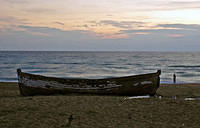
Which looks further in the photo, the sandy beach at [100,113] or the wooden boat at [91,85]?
the wooden boat at [91,85]

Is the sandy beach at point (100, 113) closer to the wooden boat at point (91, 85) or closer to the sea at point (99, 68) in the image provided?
the wooden boat at point (91, 85)

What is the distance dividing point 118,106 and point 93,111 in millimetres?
1159

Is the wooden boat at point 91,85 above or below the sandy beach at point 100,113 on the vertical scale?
above

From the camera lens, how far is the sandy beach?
6188 millimetres

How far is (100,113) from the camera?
23.9ft

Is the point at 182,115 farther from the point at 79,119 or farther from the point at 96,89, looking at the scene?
the point at 96,89

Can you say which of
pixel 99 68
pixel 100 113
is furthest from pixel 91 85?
pixel 99 68

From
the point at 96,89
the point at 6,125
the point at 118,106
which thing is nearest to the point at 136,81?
the point at 96,89

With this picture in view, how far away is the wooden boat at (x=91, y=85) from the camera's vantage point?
11125 mm

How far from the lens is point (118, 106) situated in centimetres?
830

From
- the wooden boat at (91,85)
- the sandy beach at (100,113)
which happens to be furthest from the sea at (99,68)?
the sandy beach at (100,113)

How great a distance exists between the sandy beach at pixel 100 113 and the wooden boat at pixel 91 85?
72.7 inches

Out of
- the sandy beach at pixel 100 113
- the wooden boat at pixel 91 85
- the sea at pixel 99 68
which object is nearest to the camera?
the sandy beach at pixel 100 113

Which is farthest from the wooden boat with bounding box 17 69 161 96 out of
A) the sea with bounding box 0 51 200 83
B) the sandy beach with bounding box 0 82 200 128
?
the sea with bounding box 0 51 200 83
